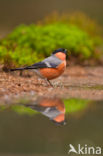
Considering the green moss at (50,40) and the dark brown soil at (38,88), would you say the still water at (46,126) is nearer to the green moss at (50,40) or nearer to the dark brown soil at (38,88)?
the dark brown soil at (38,88)

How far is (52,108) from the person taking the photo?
20.1 ft

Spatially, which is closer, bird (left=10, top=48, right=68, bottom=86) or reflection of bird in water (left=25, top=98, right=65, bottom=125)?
reflection of bird in water (left=25, top=98, right=65, bottom=125)

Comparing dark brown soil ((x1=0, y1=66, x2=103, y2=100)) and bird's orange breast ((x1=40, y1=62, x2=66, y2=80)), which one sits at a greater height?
bird's orange breast ((x1=40, y1=62, x2=66, y2=80))

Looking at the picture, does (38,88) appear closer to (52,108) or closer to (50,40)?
(52,108)

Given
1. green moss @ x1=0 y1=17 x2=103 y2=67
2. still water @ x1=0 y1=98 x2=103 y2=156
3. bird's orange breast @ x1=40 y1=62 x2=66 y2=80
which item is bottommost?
still water @ x1=0 y1=98 x2=103 y2=156

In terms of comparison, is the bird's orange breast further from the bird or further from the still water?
the still water

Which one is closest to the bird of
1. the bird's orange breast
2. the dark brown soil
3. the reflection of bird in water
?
the bird's orange breast

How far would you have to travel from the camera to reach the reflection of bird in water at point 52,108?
546 centimetres

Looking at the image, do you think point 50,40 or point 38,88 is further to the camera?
point 50,40

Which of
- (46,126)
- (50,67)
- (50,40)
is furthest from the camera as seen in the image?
(50,40)

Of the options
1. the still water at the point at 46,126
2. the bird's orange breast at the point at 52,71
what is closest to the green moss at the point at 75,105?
the still water at the point at 46,126

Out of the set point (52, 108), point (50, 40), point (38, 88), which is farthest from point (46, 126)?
point (50, 40)

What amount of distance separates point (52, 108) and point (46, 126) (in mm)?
1121

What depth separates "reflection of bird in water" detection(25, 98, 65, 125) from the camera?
5463 millimetres
